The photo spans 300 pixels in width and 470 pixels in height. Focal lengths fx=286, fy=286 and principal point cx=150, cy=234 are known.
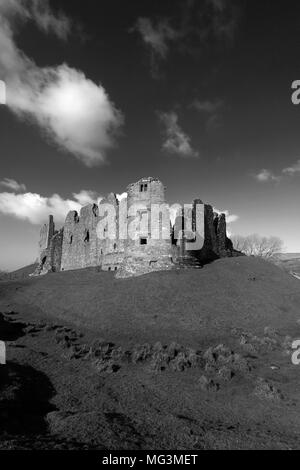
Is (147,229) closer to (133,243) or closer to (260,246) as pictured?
(133,243)

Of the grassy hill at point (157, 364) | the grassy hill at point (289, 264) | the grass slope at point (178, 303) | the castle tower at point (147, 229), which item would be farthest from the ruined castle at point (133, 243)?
the grassy hill at point (289, 264)

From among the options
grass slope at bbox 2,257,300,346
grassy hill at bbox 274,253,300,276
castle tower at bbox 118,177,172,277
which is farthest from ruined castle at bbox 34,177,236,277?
grassy hill at bbox 274,253,300,276

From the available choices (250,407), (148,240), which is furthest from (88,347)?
(148,240)

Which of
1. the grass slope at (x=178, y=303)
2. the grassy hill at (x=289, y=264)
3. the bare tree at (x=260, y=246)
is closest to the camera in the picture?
the grass slope at (x=178, y=303)

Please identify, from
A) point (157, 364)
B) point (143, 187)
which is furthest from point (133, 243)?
point (157, 364)

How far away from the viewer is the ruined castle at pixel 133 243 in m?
37.2

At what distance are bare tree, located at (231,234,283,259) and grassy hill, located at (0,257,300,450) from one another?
174 ft

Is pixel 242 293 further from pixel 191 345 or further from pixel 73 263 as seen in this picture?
pixel 73 263

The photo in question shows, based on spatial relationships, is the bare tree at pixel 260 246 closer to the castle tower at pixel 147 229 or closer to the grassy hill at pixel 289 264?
the grassy hill at pixel 289 264

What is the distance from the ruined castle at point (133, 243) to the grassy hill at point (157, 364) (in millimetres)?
3667

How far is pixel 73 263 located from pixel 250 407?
173 ft

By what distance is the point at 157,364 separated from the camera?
16812 millimetres

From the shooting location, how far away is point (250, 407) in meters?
12.8

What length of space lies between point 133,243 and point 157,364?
2231 centimetres
